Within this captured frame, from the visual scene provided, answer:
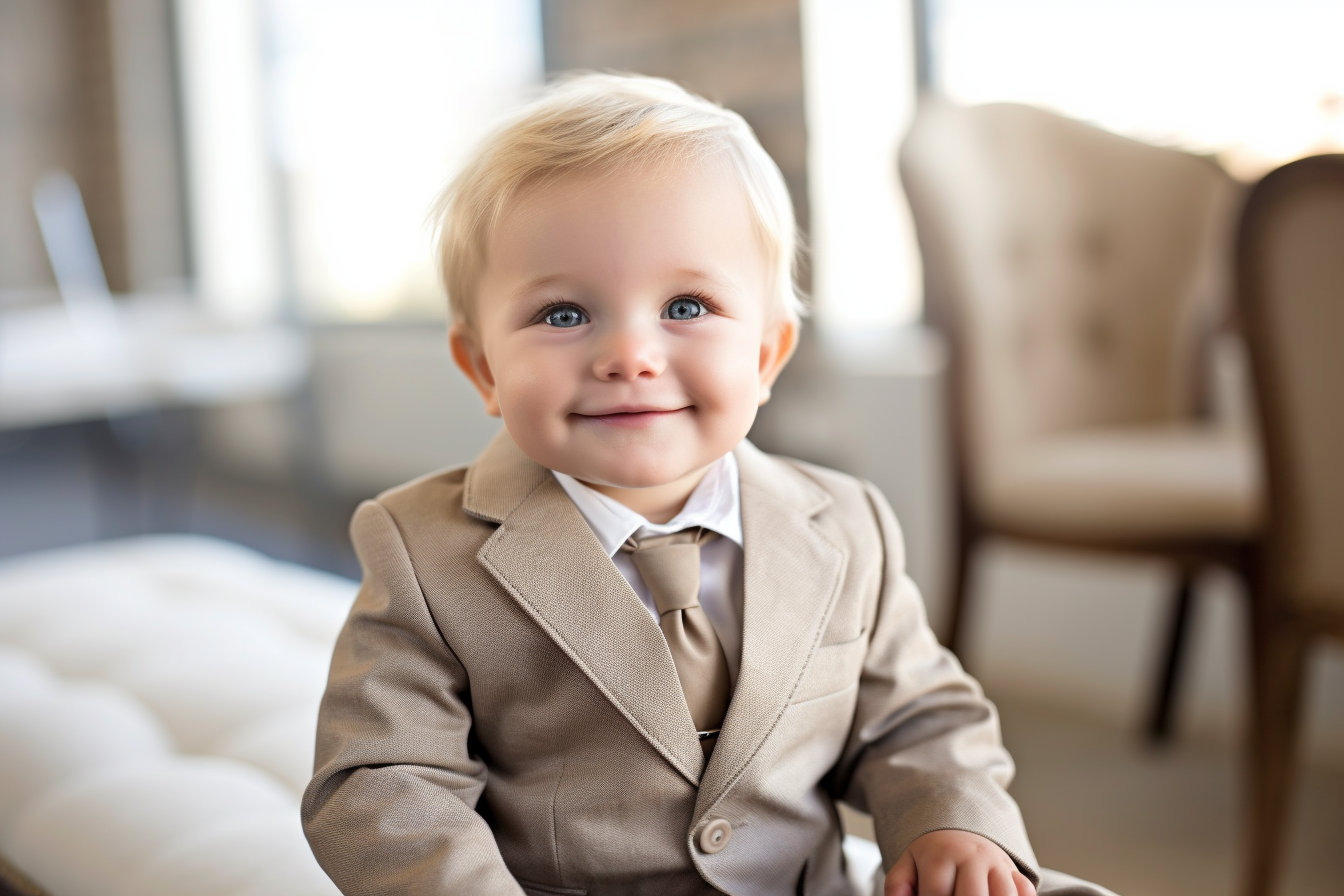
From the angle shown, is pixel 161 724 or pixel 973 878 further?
pixel 161 724

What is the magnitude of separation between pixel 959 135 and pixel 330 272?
337 centimetres

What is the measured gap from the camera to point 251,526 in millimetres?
4059

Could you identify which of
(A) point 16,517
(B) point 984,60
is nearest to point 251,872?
(B) point 984,60

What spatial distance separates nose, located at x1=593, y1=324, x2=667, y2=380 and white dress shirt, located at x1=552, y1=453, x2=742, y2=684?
0.32 ft

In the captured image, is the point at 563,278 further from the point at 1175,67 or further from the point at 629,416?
the point at 1175,67

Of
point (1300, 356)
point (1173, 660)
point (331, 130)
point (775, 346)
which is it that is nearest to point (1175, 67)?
point (1173, 660)

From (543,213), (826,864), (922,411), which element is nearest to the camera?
(543,213)

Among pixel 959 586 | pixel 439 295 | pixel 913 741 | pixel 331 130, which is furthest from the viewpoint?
pixel 331 130

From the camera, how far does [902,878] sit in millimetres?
624

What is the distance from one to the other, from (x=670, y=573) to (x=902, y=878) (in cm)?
20

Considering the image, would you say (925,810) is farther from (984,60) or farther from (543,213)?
(984,60)

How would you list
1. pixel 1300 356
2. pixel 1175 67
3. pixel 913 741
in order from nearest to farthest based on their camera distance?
pixel 913 741 → pixel 1300 356 → pixel 1175 67

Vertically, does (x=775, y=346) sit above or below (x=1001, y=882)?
above

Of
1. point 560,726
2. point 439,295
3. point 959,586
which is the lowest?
point 959,586
